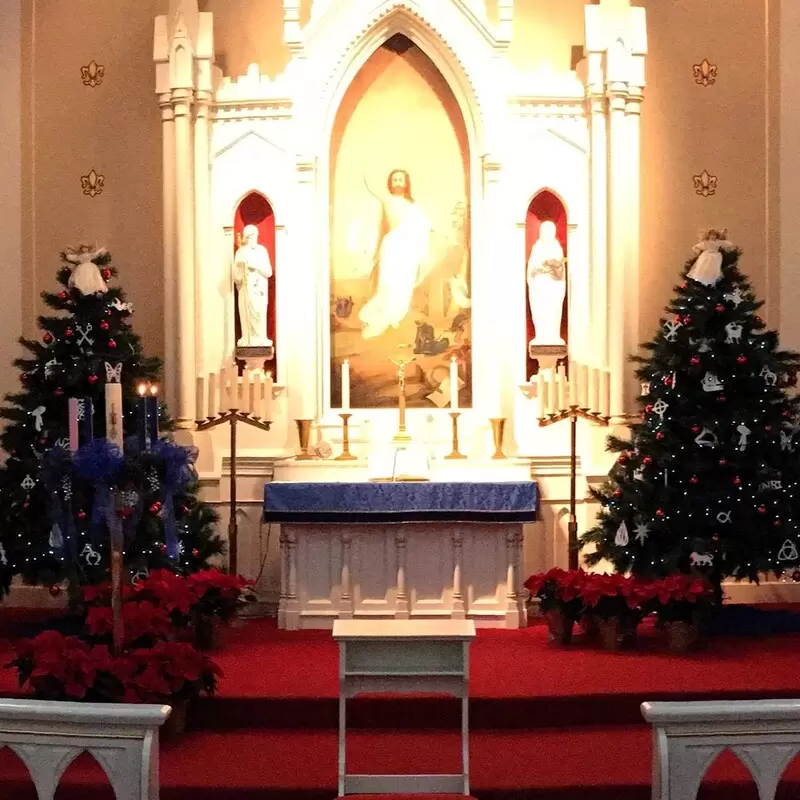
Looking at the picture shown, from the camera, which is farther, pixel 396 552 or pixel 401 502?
pixel 396 552

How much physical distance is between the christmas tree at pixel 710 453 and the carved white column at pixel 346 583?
1801mm

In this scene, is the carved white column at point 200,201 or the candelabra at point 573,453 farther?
the carved white column at point 200,201

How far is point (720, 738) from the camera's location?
173 inches

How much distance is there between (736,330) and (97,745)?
672 centimetres

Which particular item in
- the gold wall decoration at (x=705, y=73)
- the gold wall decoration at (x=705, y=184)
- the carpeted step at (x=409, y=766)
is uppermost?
the gold wall decoration at (x=705, y=73)

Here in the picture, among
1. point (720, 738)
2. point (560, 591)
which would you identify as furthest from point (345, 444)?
point (720, 738)

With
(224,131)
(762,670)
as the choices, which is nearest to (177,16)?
(224,131)

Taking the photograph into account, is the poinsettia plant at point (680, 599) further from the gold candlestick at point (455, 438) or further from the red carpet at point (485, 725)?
the gold candlestick at point (455, 438)

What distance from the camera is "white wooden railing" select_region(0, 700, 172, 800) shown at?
4324mm

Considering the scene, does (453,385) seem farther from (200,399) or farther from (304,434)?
(200,399)

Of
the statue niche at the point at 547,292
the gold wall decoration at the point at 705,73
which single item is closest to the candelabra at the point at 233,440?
the statue niche at the point at 547,292

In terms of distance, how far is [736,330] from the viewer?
991 centimetres

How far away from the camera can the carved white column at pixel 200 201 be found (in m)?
11.5

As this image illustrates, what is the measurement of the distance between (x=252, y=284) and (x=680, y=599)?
458 centimetres
